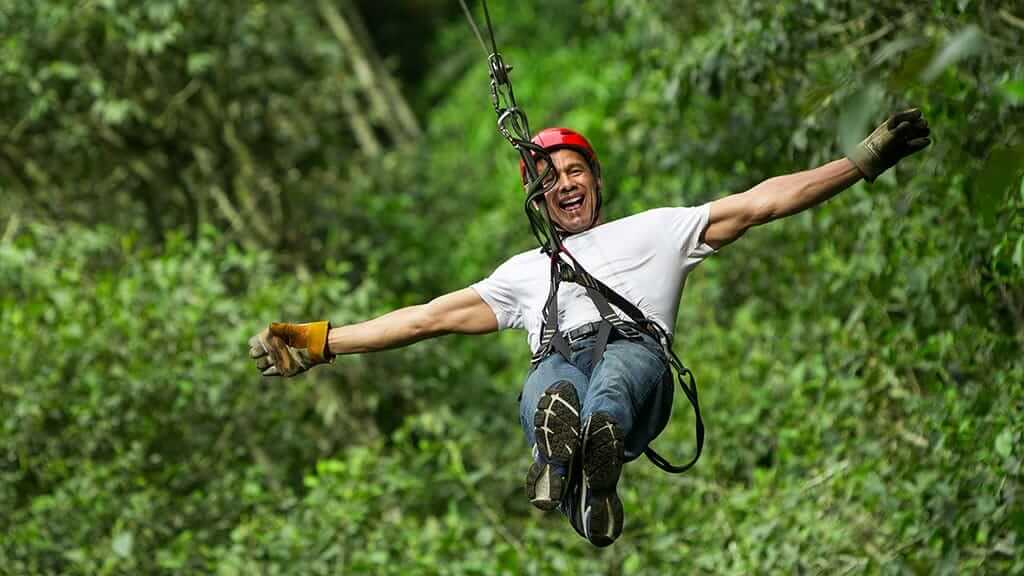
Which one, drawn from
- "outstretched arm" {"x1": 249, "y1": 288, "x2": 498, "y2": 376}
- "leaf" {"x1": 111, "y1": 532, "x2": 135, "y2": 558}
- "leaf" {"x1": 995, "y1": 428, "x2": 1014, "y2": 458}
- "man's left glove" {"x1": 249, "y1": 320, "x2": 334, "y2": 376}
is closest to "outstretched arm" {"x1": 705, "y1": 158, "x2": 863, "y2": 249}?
"outstretched arm" {"x1": 249, "y1": 288, "x2": 498, "y2": 376}

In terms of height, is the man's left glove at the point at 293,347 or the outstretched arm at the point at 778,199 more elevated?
the man's left glove at the point at 293,347

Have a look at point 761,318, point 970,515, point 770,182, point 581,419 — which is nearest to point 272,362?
point 581,419

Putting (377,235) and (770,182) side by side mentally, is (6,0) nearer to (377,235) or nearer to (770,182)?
(377,235)

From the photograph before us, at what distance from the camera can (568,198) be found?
471 cm

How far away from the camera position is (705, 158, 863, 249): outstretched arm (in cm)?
423

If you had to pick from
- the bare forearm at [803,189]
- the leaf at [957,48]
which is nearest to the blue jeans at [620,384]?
the bare forearm at [803,189]

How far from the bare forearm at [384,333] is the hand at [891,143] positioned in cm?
142

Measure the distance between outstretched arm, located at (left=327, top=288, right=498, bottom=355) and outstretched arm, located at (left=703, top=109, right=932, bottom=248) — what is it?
73 cm

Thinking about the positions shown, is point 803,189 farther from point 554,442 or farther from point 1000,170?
point 1000,170

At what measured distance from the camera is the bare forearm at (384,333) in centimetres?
482

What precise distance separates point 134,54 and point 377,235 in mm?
2522

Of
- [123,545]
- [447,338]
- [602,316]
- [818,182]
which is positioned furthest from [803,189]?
[447,338]

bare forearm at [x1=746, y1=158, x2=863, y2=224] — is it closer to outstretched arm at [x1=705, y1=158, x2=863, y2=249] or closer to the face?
outstretched arm at [x1=705, y1=158, x2=863, y2=249]

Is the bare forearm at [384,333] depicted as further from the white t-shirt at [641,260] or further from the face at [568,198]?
the face at [568,198]
